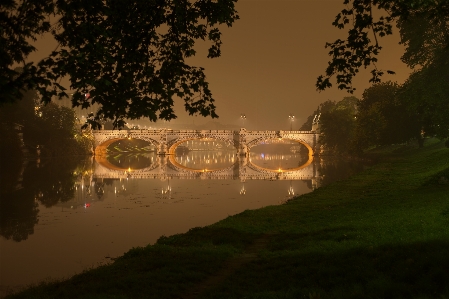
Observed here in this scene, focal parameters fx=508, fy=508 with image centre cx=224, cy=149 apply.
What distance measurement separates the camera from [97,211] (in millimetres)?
31562

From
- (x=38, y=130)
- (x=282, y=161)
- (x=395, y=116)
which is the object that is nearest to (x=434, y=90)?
(x=395, y=116)

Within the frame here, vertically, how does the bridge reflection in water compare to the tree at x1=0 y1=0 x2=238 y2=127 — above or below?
Result: below

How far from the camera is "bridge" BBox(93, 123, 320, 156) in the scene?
4589 inches

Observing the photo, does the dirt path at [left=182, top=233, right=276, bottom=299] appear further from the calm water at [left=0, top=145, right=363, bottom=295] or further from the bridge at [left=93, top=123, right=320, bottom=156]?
the bridge at [left=93, top=123, right=320, bottom=156]

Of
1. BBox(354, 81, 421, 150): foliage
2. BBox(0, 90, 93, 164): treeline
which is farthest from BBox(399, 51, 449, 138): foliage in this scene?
BBox(0, 90, 93, 164): treeline

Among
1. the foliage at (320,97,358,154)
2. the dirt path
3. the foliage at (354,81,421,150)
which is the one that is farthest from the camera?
the foliage at (320,97,358,154)

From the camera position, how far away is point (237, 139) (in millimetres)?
122375

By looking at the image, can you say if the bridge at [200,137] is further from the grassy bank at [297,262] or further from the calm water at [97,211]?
the grassy bank at [297,262]

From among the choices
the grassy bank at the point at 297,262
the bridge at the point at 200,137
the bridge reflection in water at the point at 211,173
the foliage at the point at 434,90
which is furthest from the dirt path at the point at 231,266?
the bridge at the point at 200,137

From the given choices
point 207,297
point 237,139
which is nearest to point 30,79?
point 207,297

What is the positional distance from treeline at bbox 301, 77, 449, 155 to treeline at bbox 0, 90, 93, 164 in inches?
1948

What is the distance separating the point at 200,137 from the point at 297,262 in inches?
4196

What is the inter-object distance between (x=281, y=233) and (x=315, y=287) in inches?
338

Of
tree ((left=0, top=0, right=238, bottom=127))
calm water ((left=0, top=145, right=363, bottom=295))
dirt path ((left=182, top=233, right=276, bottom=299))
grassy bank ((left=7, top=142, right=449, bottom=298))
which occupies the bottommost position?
calm water ((left=0, top=145, right=363, bottom=295))
